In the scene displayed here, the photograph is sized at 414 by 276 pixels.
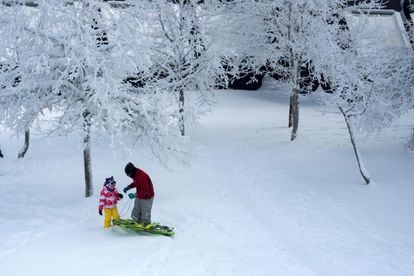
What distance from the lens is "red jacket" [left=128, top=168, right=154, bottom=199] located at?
9.20 metres

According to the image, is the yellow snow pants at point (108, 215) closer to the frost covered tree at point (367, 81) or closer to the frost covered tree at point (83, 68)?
the frost covered tree at point (83, 68)

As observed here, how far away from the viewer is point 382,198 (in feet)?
40.3

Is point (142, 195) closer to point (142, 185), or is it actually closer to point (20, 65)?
point (142, 185)

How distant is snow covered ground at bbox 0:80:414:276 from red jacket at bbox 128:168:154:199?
935 mm

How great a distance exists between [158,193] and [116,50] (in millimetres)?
4421

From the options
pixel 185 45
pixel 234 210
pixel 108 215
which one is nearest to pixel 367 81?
pixel 234 210

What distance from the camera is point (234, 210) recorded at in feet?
37.8

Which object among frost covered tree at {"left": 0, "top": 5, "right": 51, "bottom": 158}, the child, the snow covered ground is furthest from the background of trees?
the child

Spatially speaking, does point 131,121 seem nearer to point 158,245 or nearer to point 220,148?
point 158,245

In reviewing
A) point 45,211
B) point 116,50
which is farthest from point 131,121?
point 45,211

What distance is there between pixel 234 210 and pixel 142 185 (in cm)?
325

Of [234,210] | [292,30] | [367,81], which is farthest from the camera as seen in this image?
[292,30]

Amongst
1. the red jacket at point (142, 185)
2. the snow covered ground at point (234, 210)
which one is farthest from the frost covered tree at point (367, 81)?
the red jacket at point (142, 185)

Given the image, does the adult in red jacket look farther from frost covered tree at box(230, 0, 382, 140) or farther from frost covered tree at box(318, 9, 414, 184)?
frost covered tree at box(230, 0, 382, 140)
